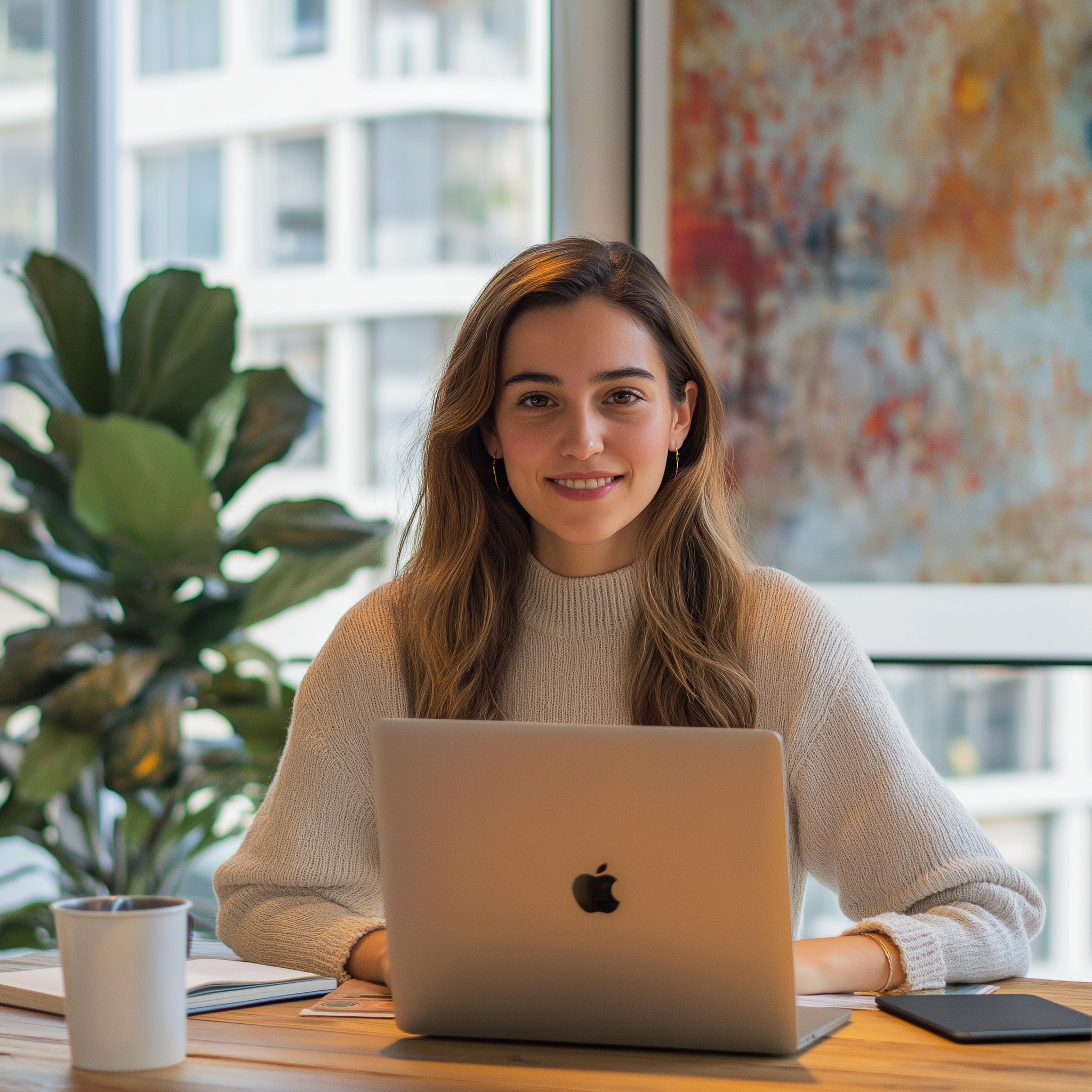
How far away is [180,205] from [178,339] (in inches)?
31.1

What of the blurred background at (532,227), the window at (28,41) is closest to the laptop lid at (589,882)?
the blurred background at (532,227)

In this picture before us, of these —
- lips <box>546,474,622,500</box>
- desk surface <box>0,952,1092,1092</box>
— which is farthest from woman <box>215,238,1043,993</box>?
desk surface <box>0,952,1092,1092</box>

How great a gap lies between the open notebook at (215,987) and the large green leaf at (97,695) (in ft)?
3.26

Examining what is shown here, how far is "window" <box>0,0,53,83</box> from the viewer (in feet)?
9.84

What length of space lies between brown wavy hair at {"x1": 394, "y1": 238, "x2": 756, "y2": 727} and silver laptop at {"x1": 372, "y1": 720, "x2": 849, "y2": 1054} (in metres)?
0.62

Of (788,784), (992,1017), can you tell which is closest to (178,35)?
(788,784)

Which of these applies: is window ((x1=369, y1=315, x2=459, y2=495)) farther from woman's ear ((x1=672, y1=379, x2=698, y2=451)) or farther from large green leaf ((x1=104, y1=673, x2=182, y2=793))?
woman's ear ((x1=672, y1=379, x2=698, y2=451))

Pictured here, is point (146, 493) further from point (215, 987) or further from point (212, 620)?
point (215, 987)

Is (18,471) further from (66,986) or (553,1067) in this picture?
(553,1067)

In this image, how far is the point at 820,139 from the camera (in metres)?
2.47

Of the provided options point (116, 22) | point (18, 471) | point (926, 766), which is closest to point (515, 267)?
point (926, 766)

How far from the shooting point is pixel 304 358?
Answer: 2881mm

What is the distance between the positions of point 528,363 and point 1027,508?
1.28 meters

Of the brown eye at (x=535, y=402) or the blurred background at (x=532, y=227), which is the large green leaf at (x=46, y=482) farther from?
the brown eye at (x=535, y=402)
